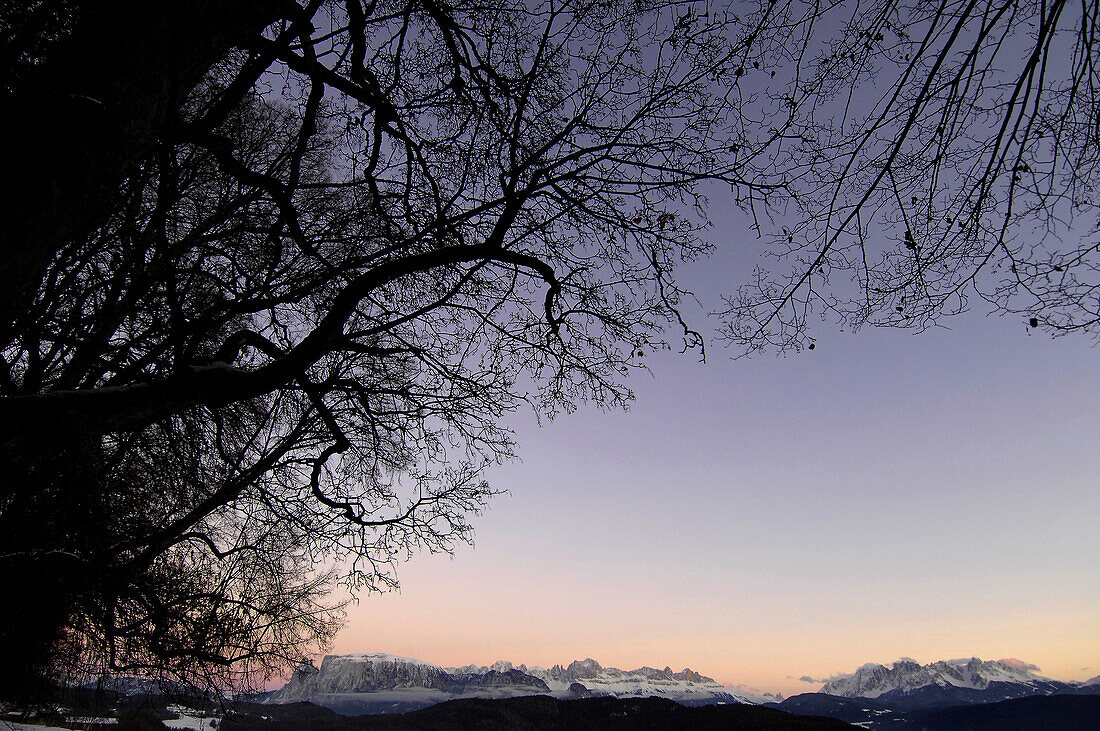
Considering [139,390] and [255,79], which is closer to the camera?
[139,390]

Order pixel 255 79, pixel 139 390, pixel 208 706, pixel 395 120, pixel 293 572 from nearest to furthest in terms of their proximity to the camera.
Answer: pixel 139 390 < pixel 255 79 < pixel 395 120 < pixel 208 706 < pixel 293 572

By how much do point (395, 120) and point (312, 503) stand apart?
4.23m

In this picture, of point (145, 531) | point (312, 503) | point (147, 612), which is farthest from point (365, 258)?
point (147, 612)

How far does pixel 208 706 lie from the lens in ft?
19.3

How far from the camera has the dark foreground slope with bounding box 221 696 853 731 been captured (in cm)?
13962

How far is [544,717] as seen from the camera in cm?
17638

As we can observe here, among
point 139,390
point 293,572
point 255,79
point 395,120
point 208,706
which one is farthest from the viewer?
point 293,572

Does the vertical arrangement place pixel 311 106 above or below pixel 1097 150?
above

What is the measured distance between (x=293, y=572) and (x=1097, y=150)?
7.99 meters

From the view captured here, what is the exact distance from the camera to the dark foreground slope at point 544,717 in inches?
5497

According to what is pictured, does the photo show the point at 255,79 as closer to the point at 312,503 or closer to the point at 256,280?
the point at 256,280

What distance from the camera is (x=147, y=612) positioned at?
208 inches

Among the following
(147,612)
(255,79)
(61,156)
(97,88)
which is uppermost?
(255,79)

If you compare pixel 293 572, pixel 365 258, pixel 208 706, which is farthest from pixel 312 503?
pixel 365 258
